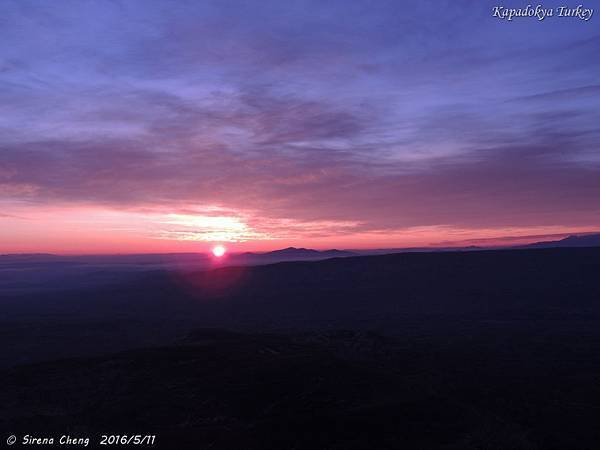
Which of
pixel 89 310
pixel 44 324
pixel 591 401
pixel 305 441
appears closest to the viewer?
pixel 305 441

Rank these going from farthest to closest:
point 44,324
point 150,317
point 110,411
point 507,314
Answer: point 150,317
point 507,314
point 44,324
point 110,411

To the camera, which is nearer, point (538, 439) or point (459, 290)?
point (538, 439)

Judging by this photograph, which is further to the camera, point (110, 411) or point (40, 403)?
point (40, 403)

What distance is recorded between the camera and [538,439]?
138 feet

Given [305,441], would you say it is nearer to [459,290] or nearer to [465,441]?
[465,441]

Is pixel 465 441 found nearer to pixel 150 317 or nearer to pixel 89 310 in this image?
pixel 150 317

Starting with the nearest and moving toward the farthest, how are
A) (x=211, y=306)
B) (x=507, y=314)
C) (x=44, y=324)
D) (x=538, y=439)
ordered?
1. (x=538, y=439)
2. (x=44, y=324)
3. (x=507, y=314)
4. (x=211, y=306)

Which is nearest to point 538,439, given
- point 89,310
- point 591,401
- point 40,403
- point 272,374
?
point 591,401

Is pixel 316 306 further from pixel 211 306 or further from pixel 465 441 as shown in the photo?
pixel 465 441

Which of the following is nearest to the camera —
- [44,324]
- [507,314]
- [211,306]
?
[44,324]

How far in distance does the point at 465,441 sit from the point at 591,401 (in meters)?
23.8

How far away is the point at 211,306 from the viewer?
179 m

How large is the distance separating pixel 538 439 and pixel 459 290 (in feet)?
501

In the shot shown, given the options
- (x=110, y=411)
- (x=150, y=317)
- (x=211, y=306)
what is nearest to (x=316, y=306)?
(x=211, y=306)
